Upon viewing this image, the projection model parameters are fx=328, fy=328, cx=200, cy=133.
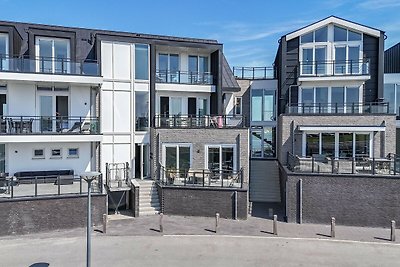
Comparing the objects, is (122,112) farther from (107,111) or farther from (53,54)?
(53,54)

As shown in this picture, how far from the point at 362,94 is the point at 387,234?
10390 millimetres

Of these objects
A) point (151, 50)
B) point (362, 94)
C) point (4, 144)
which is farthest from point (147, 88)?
point (362, 94)

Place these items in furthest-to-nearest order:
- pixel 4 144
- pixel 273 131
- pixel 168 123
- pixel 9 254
Answer: pixel 273 131 → pixel 168 123 → pixel 4 144 → pixel 9 254

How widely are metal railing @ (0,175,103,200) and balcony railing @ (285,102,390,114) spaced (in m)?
12.8

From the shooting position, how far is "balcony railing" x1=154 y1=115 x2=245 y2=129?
65.0 feet

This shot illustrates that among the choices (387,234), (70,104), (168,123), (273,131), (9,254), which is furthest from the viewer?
(273,131)

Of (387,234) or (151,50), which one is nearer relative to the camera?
(387,234)

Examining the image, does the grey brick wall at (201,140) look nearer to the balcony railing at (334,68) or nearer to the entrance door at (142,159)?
the entrance door at (142,159)

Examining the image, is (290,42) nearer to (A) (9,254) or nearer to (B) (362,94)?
(B) (362,94)

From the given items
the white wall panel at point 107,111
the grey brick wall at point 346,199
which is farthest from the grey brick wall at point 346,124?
the white wall panel at point 107,111

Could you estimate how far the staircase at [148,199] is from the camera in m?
16.9

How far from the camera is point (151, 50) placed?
20031mm

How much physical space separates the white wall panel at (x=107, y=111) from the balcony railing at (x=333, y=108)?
36.1 ft

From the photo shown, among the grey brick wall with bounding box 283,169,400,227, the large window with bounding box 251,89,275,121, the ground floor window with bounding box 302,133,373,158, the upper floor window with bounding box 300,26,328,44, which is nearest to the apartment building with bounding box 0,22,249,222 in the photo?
the grey brick wall with bounding box 283,169,400,227
